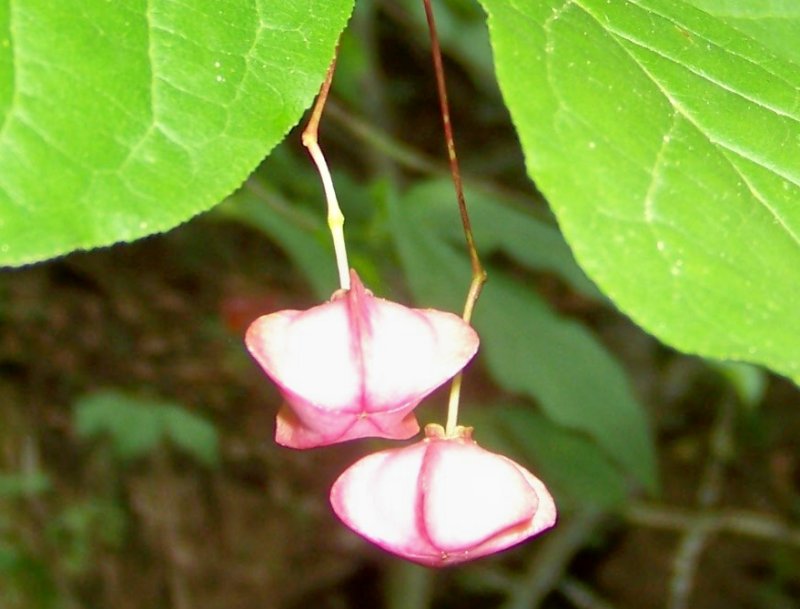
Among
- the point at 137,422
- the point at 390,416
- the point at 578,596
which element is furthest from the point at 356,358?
the point at 137,422

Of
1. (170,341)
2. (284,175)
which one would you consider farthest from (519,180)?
(284,175)

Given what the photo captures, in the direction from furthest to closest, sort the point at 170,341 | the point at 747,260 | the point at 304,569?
the point at 170,341
the point at 304,569
the point at 747,260

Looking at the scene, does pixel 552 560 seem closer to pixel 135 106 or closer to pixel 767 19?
pixel 767 19

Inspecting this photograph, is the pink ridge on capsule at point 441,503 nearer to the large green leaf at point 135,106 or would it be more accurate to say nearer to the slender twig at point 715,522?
the large green leaf at point 135,106

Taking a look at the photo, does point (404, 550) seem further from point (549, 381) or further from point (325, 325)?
point (549, 381)

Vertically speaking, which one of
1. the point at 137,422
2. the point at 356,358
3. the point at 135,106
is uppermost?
the point at 135,106

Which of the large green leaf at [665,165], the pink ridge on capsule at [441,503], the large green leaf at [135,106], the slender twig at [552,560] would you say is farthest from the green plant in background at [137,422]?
the large green leaf at [665,165]
